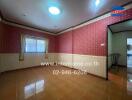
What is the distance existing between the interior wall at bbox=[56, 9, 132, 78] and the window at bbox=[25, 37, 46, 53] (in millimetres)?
1859

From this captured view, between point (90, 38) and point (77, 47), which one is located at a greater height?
point (90, 38)

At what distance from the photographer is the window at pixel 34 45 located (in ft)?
15.5

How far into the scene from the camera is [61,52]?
19.1 feet

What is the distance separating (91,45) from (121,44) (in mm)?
3356

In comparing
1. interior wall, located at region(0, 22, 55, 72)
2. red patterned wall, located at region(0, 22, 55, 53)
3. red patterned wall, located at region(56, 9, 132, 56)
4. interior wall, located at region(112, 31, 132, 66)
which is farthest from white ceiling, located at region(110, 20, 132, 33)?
red patterned wall, located at region(0, 22, 55, 53)

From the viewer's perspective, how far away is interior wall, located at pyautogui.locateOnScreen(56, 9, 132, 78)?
3036mm

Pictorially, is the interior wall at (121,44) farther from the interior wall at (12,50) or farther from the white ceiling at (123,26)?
the interior wall at (12,50)

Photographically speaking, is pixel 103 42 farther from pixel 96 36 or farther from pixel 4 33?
pixel 4 33

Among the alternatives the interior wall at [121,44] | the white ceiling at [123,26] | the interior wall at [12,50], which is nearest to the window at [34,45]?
the interior wall at [12,50]

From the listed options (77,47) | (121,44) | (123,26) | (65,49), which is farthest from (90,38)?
(121,44)

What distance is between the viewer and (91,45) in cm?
357

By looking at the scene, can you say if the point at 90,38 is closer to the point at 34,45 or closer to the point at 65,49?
the point at 65,49

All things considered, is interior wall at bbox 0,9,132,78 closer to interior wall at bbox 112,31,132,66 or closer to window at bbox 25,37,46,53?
window at bbox 25,37,46,53

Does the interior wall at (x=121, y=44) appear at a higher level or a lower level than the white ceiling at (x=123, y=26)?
lower
